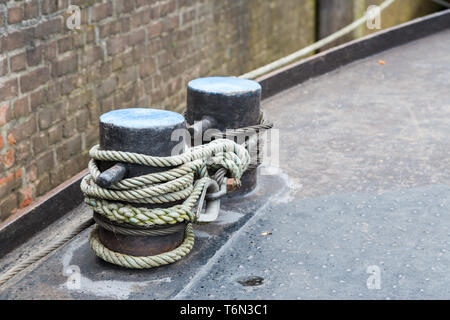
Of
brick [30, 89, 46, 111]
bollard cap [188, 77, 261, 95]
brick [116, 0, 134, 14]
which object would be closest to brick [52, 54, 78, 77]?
brick [30, 89, 46, 111]

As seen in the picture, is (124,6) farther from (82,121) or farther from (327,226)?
(327,226)

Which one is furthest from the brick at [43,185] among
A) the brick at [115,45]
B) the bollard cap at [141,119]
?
the bollard cap at [141,119]

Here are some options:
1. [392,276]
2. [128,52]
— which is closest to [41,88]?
[128,52]

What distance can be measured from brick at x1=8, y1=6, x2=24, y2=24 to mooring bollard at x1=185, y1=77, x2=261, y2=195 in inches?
52.9

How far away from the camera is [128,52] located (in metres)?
4.47

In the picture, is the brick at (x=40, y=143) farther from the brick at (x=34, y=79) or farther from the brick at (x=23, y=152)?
the brick at (x=34, y=79)

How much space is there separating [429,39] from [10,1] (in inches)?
107

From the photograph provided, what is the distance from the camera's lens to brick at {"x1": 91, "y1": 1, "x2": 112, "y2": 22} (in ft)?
13.0

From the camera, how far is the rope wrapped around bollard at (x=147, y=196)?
5.32 feet

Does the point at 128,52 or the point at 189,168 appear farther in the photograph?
the point at 128,52

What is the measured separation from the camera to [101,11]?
404cm

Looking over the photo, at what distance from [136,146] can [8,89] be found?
1.73 meters

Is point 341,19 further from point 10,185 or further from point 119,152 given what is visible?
point 119,152

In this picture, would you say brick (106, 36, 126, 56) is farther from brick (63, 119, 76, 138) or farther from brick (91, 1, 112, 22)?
brick (63, 119, 76, 138)
